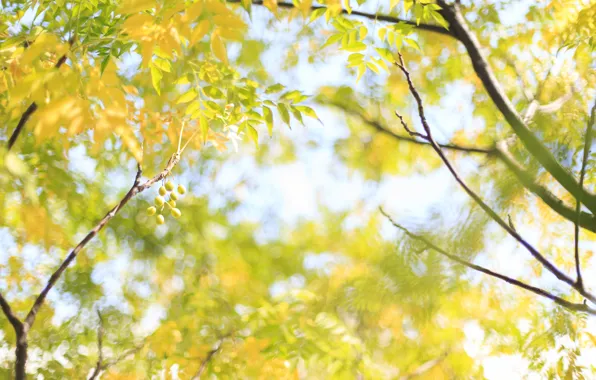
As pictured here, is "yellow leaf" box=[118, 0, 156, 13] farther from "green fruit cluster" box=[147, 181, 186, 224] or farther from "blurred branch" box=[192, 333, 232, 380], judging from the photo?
"blurred branch" box=[192, 333, 232, 380]

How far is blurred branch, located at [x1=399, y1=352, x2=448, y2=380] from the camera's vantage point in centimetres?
380

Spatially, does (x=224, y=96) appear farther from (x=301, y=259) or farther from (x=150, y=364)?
(x=301, y=259)

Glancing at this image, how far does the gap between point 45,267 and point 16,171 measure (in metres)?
3.25

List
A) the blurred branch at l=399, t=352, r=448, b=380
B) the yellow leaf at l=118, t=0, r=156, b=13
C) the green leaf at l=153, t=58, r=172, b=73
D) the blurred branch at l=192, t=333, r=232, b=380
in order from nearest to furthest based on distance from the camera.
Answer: the yellow leaf at l=118, t=0, r=156, b=13 → the green leaf at l=153, t=58, r=172, b=73 → the blurred branch at l=192, t=333, r=232, b=380 → the blurred branch at l=399, t=352, r=448, b=380

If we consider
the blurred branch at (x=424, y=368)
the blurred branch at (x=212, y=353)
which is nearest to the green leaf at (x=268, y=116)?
the blurred branch at (x=212, y=353)

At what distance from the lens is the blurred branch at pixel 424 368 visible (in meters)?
3.80

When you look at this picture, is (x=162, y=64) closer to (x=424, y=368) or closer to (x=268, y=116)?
(x=268, y=116)

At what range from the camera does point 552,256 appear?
11.4 feet

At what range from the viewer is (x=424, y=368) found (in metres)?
3.82

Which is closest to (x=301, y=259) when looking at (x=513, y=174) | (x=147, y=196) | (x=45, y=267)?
(x=147, y=196)

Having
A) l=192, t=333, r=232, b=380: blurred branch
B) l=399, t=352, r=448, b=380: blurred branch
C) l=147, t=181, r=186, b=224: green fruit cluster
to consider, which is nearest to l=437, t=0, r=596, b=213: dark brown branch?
l=147, t=181, r=186, b=224: green fruit cluster

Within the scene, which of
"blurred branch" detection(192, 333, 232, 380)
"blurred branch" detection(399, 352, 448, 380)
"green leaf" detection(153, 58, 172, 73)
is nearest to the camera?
"green leaf" detection(153, 58, 172, 73)

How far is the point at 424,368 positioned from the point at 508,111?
2595mm

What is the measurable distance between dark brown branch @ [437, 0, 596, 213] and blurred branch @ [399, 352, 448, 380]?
252 centimetres
